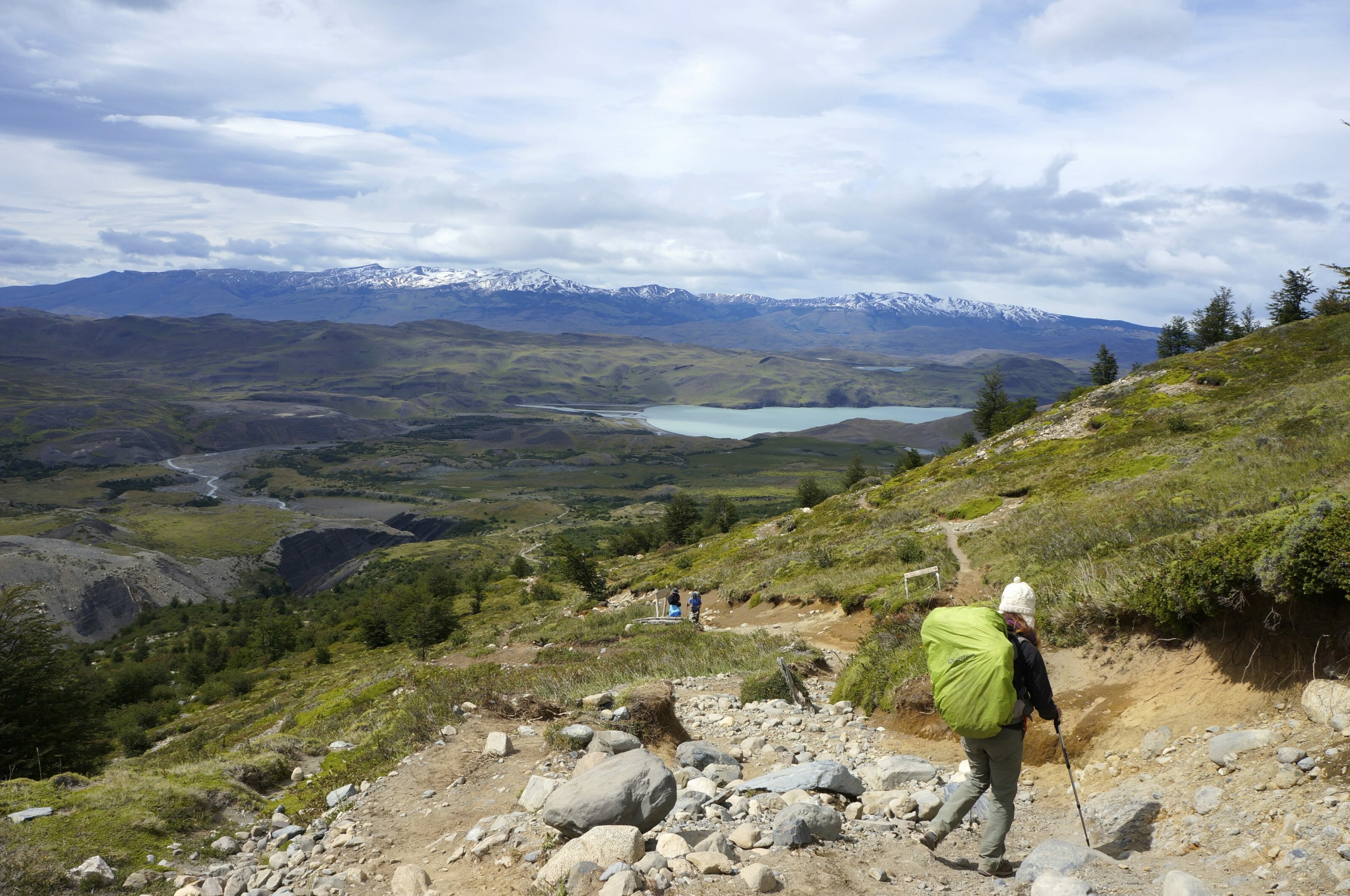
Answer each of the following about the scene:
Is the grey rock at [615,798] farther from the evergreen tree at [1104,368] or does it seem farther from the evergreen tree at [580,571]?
the evergreen tree at [1104,368]

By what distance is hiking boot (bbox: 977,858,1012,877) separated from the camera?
5.71 meters

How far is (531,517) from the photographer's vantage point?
5945 inches

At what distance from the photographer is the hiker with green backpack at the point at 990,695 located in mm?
5676

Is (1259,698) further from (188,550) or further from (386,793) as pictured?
(188,550)

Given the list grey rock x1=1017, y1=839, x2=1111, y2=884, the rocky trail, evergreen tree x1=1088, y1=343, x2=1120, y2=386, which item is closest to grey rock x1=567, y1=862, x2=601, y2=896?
the rocky trail

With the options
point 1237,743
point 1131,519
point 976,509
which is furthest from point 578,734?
point 976,509

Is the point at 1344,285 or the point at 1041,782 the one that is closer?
the point at 1041,782

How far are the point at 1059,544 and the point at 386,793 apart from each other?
13.2m

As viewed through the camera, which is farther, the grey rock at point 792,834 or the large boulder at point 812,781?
the large boulder at point 812,781

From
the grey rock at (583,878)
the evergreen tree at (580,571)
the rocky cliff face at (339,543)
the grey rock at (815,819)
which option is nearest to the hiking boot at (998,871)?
the grey rock at (815,819)

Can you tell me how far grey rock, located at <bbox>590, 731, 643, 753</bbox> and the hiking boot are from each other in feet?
12.3

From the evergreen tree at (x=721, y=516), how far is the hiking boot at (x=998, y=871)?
62.4m

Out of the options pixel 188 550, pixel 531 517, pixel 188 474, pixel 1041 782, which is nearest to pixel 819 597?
pixel 1041 782

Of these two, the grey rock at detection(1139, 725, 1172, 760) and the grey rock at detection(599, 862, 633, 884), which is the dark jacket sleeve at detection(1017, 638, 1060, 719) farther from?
the grey rock at detection(599, 862, 633, 884)
